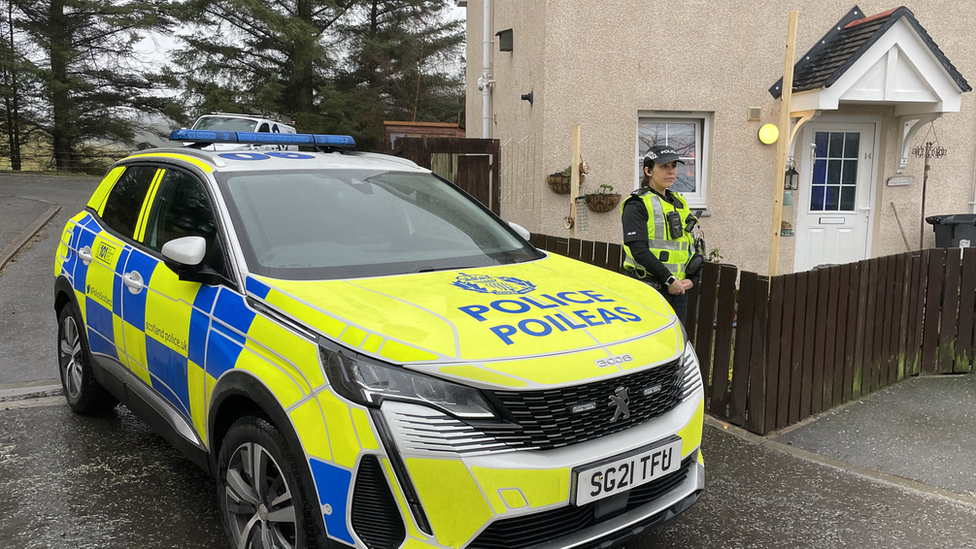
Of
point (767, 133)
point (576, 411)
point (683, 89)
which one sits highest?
point (683, 89)

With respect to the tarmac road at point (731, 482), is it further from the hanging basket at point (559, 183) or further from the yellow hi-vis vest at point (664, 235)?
the hanging basket at point (559, 183)

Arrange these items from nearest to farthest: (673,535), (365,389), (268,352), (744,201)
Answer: (365,389) < (268,352) < (673,535) < (744,201)

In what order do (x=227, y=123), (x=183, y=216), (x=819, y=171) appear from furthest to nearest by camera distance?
(x=227, y=123)
(x=819, y=171)
(x=183, y=216)

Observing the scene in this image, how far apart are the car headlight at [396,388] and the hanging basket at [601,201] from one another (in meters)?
6.33

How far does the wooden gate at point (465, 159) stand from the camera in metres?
8.87

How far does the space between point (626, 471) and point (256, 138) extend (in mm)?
2832

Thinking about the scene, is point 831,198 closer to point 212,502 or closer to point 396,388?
point 212,502

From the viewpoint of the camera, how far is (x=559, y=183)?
27.1ft

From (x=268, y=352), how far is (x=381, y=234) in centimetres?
96

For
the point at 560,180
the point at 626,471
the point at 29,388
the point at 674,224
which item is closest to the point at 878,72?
the point at 560,180

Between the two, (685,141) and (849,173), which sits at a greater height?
(685,141)

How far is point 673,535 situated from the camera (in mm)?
3266

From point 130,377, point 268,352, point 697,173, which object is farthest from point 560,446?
point 697,173

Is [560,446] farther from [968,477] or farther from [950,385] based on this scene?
[950,385]
